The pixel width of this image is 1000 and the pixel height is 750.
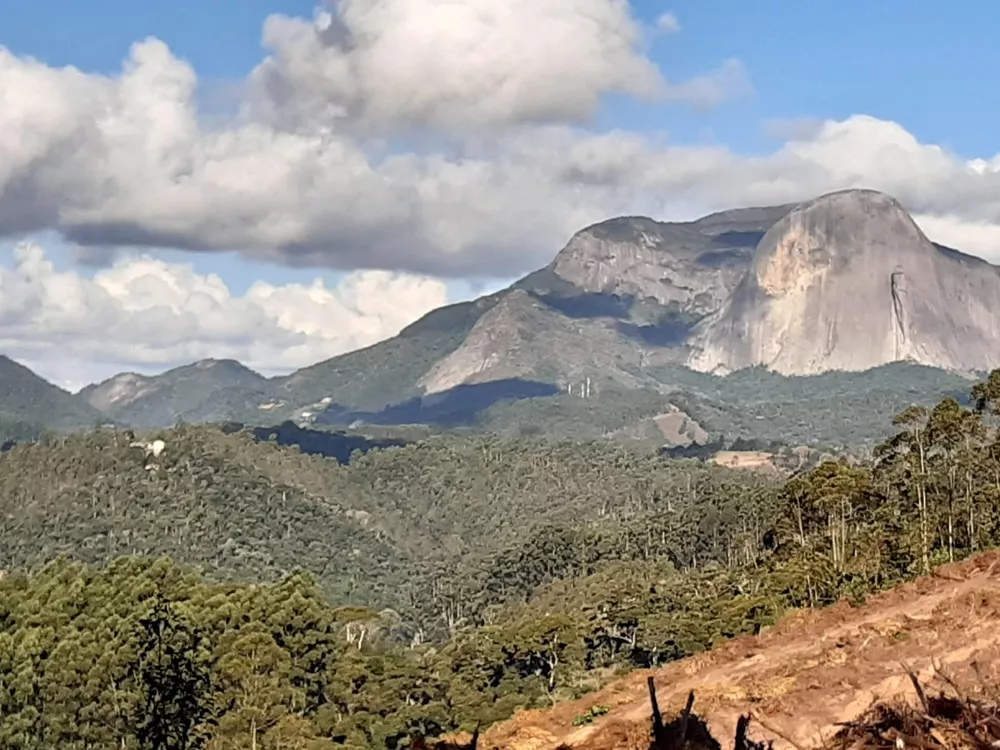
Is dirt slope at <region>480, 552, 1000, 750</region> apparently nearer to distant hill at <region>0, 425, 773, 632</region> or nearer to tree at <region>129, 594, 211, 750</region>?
tree at <region>129, 594, 211, 750</region>

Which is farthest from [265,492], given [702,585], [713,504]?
[702,585]

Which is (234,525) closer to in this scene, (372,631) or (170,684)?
(372,631)

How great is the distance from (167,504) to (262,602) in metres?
131

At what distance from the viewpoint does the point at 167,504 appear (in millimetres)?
175375

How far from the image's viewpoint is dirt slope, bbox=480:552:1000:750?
44.4 ft

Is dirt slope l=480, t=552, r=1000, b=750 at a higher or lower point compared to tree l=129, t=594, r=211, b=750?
higher

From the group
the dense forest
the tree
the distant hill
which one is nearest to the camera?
the tree

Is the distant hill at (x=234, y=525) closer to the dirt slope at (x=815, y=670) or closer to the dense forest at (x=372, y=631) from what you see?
the dense forest at (x=372, y=631)

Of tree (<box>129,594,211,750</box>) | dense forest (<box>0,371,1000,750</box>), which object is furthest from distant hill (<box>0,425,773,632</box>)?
tree (<box>129,594,211,750</box>)

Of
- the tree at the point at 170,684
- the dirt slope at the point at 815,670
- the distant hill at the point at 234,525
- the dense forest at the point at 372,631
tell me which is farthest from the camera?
the distant hill at the point at 234,525

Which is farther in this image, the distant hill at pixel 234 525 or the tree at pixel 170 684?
the distant hill at pixel 234 525

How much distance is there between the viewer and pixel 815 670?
16469 mm

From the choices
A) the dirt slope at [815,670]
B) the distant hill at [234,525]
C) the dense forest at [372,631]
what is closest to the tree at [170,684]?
the dense forest at [372,631]

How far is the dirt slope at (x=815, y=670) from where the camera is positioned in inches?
533
